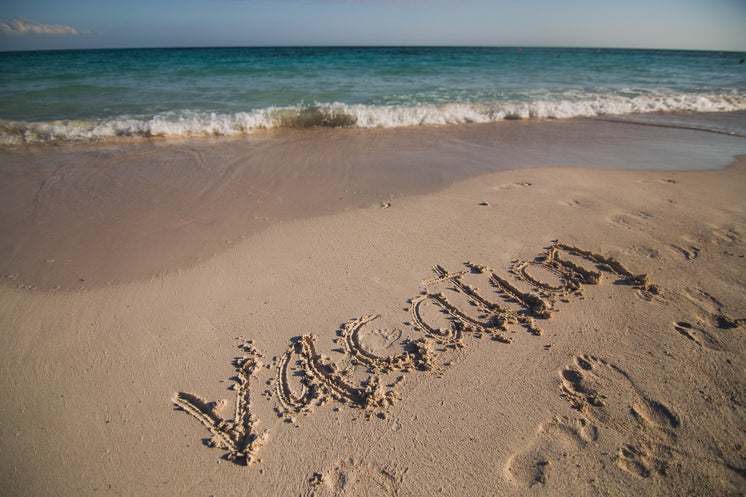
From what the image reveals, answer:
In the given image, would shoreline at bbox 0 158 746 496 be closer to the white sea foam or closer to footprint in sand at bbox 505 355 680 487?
footprint in sand at bbox 505 355 680 487

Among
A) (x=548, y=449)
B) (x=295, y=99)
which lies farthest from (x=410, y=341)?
(x=295, y=99)

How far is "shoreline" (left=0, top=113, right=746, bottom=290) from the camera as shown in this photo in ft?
10.1

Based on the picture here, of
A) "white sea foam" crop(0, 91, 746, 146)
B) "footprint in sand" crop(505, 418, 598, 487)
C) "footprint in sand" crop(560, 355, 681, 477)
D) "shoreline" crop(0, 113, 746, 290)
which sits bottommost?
"footprint in sand" crop(505, 418, 598, 487)

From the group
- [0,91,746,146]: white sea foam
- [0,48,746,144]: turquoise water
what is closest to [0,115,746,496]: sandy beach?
[0,91,746,146]: white sea foam

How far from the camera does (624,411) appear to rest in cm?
179

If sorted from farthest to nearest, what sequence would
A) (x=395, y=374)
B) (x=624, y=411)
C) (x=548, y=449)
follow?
(x=395, y=374)
(x=624, y=411)
(x=548, y=449)

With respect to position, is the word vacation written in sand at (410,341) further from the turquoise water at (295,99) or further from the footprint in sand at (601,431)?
the turquoise water at (295,99)

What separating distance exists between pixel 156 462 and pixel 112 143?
20.6ft

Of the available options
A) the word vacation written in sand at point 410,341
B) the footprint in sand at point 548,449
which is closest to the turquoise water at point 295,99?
the word vacation written in sand at point 410,341

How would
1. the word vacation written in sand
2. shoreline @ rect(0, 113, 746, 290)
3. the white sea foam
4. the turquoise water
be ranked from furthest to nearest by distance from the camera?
the turquoise water < the white sea foam < shoreline @ rect(0, 113, 746, 290) < the word vacation written in sand

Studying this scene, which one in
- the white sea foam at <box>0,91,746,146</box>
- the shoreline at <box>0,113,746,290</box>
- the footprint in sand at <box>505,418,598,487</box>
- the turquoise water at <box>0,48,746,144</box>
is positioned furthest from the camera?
the turquoise water at <box>0,48,746,144</box>

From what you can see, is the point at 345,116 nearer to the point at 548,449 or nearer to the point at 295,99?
the point at 295,99

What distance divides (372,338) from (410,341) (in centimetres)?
23

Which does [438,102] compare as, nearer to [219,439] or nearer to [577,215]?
[577,215]
